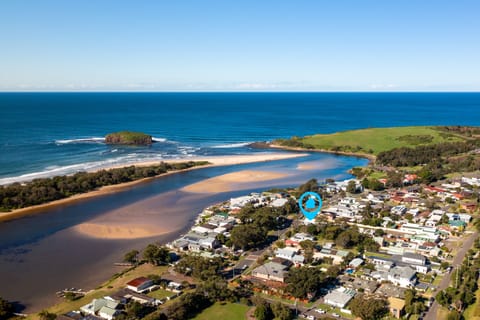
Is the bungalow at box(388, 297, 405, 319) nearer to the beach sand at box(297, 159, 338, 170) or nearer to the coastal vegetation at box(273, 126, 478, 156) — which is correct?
the beach sand at box(297, 159, 338, 170)

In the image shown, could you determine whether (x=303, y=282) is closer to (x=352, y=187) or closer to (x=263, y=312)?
(x=263, y=312)

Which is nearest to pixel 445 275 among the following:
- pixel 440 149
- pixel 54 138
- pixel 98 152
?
pixel 440 149

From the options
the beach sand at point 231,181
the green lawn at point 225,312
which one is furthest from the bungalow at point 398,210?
the green lawn at point 225,312

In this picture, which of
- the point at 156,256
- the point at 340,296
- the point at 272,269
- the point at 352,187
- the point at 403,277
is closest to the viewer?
the point at 340,296

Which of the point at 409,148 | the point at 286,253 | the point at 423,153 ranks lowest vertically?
the point at 286,253

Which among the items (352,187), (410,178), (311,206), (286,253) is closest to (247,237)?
(286,253)

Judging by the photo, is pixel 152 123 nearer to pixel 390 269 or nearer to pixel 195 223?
pixel 195 223

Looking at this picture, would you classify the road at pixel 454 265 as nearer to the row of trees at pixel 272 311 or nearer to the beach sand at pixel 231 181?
the row of trees at pixel 272 311

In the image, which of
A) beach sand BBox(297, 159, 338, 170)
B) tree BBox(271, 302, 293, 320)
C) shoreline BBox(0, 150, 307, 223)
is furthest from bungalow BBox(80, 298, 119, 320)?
beach sand BBox(297, 159, 338, 170)
